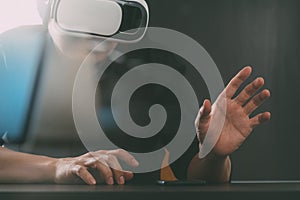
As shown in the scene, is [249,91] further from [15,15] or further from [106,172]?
[15,15]

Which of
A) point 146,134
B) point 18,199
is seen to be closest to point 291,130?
point 146,134

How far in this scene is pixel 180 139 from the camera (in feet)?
4.01

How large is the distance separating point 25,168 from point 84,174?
8.3 inches

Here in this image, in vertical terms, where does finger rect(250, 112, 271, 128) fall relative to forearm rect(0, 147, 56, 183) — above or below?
above

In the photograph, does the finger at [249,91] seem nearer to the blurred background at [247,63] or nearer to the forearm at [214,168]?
the forearm at [214,168]

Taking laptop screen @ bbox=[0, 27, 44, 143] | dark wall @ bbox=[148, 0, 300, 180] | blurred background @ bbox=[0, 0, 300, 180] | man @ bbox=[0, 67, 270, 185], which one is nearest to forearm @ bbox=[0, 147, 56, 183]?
man @ bbox=[0, 67, 270, 185]

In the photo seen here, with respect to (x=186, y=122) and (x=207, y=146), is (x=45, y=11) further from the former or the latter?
(x=186, y=122)

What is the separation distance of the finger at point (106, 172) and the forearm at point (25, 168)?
0.08 m

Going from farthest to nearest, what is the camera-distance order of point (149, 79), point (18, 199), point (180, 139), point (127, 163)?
point (149, 79) < point (180, 139) < point (127, 163) < point (18, 199)

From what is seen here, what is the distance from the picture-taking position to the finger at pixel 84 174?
2.13ft

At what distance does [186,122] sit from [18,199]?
31.9 inches

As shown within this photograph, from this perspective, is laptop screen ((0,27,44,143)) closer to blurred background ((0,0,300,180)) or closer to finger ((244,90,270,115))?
blurred background ((0,0,300,180))

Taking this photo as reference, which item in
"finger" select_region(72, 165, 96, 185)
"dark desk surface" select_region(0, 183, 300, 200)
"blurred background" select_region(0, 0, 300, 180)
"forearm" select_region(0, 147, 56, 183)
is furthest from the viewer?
"blurred background" select_region(0, 0, 300, 180)

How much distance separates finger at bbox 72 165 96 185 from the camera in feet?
2.13
